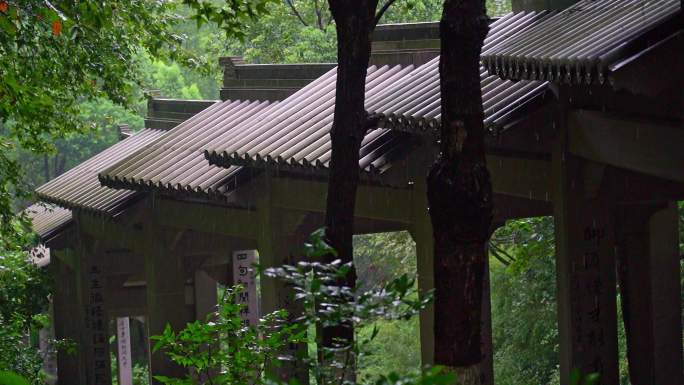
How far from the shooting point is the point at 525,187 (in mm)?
8430

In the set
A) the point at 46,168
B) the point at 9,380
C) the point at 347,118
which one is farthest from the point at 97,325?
the point at 46,168

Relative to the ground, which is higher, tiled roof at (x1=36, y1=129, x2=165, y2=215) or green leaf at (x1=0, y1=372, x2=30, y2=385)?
tiled roof at (x1=36, y1=129, x2=165, y2=215)

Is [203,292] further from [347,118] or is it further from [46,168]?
[46,168]

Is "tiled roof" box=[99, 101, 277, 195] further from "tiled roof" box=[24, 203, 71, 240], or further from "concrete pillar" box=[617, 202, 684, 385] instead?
"tiled roof" box=[24, 203, 71, 240]

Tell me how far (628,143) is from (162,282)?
327 inches

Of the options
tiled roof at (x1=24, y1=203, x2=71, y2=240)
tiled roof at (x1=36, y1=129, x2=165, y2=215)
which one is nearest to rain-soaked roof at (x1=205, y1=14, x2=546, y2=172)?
tiled roof at (x1=36, y1=129, x2=165, y2=215)

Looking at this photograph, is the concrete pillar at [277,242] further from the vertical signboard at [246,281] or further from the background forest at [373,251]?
the vertical signboard at [246,281]

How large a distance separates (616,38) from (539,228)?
11.2m

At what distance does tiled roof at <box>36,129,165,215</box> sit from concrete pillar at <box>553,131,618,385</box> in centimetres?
705

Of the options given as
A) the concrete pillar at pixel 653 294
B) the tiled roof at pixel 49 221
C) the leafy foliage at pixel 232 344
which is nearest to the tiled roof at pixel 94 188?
the tiled roof at pixel 49 221

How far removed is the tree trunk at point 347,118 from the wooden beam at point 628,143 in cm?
153

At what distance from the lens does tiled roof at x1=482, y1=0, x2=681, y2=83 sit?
5.67 meters

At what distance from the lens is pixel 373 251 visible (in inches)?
1056

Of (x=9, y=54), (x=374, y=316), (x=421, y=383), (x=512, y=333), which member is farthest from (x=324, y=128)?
(x=512, y=333)
